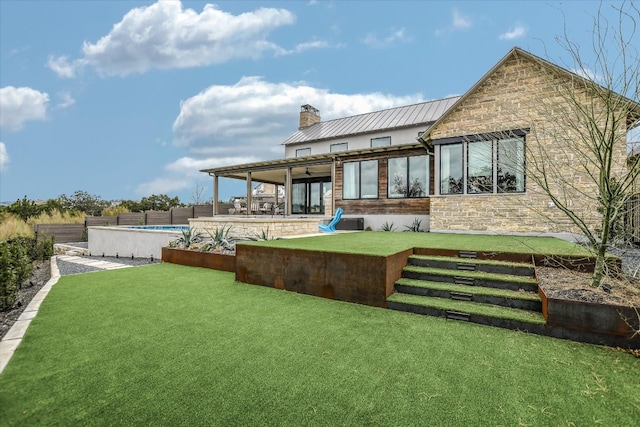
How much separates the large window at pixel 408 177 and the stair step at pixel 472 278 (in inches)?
303

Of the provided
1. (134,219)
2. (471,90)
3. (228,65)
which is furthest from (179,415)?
(228,65)

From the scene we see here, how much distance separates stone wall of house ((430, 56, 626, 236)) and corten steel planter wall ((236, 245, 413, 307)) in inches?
210

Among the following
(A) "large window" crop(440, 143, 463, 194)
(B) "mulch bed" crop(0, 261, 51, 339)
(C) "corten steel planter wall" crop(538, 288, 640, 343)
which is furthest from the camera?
(A) "large window" crop(440, 143, 463, 194)

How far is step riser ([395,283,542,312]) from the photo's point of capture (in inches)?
164

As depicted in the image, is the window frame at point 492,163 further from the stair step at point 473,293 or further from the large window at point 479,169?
the stair step at point 473,293

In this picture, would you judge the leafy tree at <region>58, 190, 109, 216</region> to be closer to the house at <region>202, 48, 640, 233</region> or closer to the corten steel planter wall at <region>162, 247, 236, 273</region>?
the house at <region>202, 48, 640, 233</region>

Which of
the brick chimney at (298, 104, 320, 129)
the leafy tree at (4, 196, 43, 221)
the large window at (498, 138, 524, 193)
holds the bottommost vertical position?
the leafy tree at (4, 196, 43, 221)

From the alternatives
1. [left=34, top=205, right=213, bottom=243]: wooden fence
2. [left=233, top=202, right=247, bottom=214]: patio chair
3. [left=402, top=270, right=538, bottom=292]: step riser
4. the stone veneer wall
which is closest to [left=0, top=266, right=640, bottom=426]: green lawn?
[left=402, top=270, right=538, bottom=292]: step riser

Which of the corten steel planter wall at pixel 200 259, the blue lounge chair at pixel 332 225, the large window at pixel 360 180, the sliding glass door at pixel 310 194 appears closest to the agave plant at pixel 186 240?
the corten steel planter wall at pixel 200 259

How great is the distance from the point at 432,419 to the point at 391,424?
319 millimetres

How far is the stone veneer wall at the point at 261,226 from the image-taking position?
9175 mm

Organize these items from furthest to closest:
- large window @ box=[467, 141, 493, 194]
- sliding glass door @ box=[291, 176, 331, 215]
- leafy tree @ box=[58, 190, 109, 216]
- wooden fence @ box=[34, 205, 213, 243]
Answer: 1. leafy tree @ box=[58, 190, 109, 216]
2. sliding glass door @ box=[291, 176, 331, 215]
3. wooden fence @ box=[34, 205, 213, 243]
4. large window @ box=[467, 141, 493, 194]

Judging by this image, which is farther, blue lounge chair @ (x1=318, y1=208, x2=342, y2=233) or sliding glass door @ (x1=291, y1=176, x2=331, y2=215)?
sliding glass door @ (x1=291, y1=176, x2=331, y2=215)

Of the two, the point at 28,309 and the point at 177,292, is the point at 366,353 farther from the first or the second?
the point at 28,309
